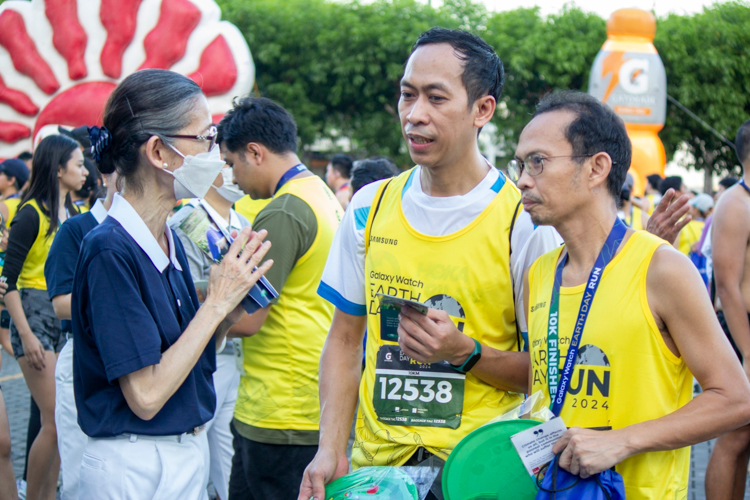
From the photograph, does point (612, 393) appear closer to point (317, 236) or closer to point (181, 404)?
point (181, 404)

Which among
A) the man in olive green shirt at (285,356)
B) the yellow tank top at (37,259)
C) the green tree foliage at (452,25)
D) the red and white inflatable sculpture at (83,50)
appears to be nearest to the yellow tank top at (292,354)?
the man in olive green shirt at (285,356)

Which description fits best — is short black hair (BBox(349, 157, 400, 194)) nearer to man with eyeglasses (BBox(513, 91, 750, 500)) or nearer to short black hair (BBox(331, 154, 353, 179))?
short black hair (BBox(331, 154, 353, 179))

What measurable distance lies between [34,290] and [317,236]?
243cm

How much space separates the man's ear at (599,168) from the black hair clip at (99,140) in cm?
146

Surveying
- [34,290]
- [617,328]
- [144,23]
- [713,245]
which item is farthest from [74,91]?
[617,328]

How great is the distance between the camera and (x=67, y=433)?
125 inches

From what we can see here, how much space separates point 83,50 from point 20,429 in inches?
285

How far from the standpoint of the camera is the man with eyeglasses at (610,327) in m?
1.75

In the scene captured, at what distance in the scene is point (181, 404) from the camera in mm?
2137

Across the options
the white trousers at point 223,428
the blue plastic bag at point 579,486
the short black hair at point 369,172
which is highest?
the blue plastic bag at point 579,486

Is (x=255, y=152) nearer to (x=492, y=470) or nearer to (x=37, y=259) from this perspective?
(x=37, y=259)

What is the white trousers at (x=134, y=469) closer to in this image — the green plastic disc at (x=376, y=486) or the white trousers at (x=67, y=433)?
the green plastic disc at (x=376, y=486)

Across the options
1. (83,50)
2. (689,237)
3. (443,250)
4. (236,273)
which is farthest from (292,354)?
(83,50)

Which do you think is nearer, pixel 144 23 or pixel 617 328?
pixel 617 328
